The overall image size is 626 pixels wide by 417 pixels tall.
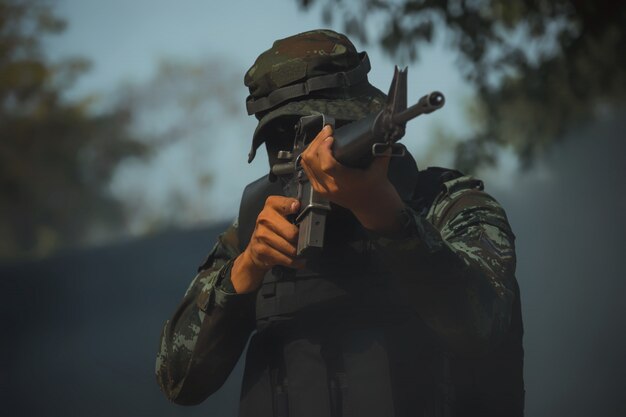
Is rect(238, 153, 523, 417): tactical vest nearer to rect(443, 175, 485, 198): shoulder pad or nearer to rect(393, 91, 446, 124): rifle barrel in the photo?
rect(443, 175, 485, 198): shoulder pad

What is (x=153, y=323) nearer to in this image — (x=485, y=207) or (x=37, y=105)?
(x=485, y=207)

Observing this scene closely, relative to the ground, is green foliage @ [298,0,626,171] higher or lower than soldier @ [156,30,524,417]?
higher

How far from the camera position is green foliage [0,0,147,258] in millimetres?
13492

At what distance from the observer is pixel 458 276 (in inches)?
90.0

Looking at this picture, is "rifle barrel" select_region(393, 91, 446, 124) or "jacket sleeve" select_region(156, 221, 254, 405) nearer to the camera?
"rifle barrel" select_region(393, 91, 446, 124)

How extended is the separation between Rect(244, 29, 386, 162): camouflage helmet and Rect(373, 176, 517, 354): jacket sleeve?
1.29 feet

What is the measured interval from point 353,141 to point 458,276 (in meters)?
0.39

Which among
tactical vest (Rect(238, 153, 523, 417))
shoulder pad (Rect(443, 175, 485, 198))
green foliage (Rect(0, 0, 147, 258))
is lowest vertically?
tactical vest (Rect(238, 153, 523, 417))

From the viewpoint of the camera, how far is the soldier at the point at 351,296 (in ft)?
7.52

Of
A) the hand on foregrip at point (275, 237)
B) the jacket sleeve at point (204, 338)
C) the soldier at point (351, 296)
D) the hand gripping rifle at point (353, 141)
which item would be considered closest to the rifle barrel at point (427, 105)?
the hand gripping rifle at point (353, 141)

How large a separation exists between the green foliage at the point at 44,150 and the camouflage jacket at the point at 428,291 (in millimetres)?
10126

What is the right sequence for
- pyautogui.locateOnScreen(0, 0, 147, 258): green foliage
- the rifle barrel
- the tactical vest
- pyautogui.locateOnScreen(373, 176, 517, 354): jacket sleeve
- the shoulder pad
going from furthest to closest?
pyautogui.locateOnScreen(0, 0, 147, 258): green foliage → the shoulder pad → the tactical vest → pyautogui.locateOnScreen(373, 176, 517, 354): jacket sleeve → the rifle barrel

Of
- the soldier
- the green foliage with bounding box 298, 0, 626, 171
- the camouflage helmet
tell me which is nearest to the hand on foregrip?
the soldier

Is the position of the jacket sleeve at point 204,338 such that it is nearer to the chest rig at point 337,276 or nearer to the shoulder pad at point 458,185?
the chest rig at point 337,276
